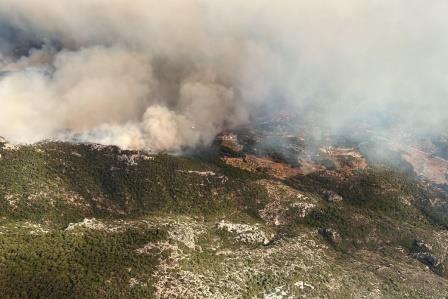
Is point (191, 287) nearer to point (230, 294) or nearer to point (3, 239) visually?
point (230, 294)

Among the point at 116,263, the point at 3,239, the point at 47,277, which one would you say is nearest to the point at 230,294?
the point at 116,263

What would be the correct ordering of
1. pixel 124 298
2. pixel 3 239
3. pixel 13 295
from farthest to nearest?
1. pixel 3 239
2. pixel 124 298
3. pixel 13 295

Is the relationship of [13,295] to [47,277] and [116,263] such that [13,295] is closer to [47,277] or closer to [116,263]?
[47,277]

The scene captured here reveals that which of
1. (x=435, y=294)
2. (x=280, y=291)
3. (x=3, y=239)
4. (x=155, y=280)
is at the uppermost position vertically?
(x=3, y=239)

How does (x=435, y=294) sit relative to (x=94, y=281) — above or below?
below

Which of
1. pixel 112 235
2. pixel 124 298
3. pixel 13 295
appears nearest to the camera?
pixel 13 295

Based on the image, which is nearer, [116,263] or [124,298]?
[124,298]

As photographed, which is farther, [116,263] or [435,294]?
[435,294]

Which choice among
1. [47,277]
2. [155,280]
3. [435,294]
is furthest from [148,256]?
[435,294]

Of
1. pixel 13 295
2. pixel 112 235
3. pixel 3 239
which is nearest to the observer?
pixel 13 295
